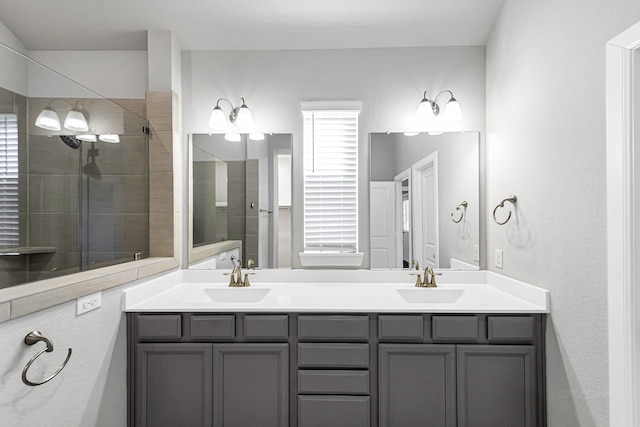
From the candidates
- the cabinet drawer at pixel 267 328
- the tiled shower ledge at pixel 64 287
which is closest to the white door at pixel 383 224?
the cabinet drawer at pixel 267 328

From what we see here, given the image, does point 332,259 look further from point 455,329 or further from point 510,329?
point 510,329

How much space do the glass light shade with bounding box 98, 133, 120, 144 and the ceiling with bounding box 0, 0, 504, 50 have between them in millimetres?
764

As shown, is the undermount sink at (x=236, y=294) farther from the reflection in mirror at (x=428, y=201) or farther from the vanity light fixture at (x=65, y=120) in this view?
the vanity light fixture at (x=65, y=120)

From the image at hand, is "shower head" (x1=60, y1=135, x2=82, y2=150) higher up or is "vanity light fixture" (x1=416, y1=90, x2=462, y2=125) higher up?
"vanity light fixture" (x1=416, y1=90, x2=462, y2=125)

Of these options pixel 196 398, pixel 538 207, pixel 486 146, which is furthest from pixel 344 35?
pixel 196 398

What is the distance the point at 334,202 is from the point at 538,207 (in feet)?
3.93

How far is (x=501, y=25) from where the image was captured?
7.11ft

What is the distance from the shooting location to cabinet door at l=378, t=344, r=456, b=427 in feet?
5.74

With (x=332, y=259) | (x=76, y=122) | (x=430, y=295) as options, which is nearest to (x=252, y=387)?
(x=332, y=259)

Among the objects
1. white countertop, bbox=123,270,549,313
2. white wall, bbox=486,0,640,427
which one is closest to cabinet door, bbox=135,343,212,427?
white countertop, bbox=123,270,549,313

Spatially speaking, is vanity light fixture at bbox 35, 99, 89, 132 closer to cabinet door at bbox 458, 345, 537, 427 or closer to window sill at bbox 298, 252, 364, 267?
window sill at bbox 298, 252, 364, 267

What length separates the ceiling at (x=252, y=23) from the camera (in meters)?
2.15

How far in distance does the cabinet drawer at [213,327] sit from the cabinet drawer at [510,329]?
51.0 inches

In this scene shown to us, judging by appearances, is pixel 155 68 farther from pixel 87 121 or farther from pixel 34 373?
pixel 34 373
